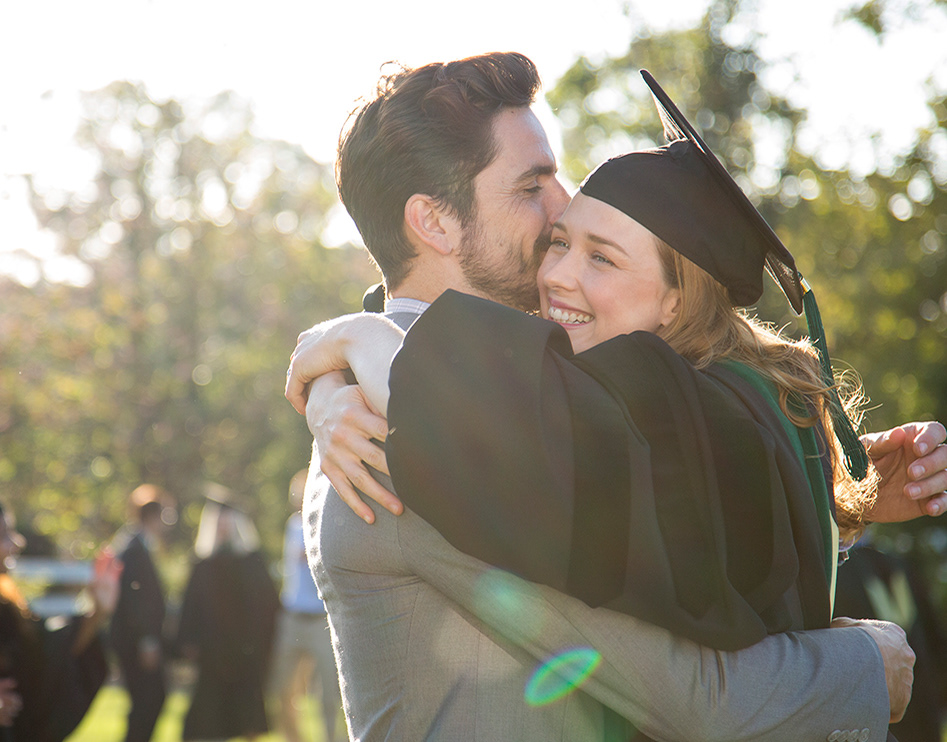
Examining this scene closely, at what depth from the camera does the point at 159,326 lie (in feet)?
89.4

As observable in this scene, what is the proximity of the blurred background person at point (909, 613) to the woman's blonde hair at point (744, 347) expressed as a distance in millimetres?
3048

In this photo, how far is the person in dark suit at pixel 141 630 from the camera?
9320 millimetres

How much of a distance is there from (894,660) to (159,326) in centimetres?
2683

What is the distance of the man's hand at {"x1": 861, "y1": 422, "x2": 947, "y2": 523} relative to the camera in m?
2.65

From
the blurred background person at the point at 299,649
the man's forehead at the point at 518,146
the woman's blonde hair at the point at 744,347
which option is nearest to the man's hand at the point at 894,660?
the woman's blonde hair at the point at 744,347

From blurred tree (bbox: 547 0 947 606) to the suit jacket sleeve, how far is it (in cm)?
1453

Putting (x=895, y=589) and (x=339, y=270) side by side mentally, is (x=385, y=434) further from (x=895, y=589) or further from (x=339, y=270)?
(x=339, y=270)

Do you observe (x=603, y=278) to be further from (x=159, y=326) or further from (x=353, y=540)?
(x=159, y=326)

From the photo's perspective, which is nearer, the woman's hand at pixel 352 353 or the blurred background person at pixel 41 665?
the woman's hand at pixel 352 353

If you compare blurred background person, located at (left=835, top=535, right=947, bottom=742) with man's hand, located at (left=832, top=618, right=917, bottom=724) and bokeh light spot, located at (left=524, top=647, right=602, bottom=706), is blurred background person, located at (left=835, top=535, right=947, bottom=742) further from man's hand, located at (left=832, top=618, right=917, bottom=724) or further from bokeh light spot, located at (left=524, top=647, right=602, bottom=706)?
bokeh light spot, located at (left=524, top=647, right=602, bottom=706)

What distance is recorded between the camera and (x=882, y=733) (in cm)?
201

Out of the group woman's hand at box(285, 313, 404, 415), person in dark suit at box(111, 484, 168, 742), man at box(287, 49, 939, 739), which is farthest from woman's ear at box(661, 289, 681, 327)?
person in dark suit at box(111, 484, 168, 742)

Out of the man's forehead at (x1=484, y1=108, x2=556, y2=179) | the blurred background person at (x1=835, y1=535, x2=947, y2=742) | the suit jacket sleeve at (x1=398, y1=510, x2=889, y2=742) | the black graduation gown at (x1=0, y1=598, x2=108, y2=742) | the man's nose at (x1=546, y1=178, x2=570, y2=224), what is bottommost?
the black graduation gown at (x1=0, y1=598, x2=108, y2=742)

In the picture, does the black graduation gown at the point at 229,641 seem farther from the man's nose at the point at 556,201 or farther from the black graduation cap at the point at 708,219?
the black graduation cap at the point at 708,219
